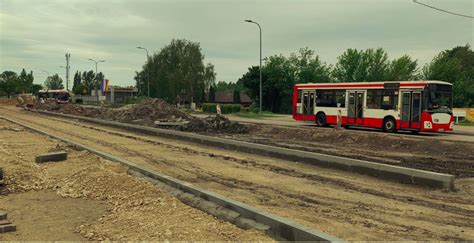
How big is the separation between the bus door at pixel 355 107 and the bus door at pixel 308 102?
341 centimetres

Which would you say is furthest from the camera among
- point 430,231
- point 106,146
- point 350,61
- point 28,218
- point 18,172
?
point 350,61

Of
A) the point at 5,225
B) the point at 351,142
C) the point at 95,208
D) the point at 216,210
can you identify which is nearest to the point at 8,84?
the point at 351,142

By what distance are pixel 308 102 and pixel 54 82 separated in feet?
484

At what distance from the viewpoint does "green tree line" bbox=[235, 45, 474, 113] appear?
66.6 m

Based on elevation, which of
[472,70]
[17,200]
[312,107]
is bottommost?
[17,200]

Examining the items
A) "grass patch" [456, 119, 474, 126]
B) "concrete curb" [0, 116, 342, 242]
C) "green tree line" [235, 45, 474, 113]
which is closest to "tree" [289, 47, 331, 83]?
"green tree line" [235, 45, 474, 113]

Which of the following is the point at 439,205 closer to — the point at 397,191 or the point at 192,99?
the point at 397,191

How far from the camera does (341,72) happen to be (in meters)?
73.3

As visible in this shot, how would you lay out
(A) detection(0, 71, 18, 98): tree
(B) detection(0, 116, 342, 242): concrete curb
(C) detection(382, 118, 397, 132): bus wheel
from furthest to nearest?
(A) detection(0, 71, 18, 98): tree → (C) detection(382, 118, 397, 132): bus wheel → (B) detection(0, 116, 342, 242): concrete curb

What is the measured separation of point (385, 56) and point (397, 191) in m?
67.4

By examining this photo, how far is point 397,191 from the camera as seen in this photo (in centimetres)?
909

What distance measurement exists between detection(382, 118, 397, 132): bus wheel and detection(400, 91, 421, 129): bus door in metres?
0.47

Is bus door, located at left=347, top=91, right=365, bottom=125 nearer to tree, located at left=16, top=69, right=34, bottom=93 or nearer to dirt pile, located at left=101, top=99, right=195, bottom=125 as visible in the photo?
dirt pile, located at left=101, top=99, right=195, bottom=125

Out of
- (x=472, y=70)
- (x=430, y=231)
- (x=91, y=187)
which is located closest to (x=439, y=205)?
(x=430, y=231)
